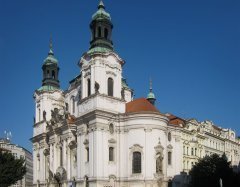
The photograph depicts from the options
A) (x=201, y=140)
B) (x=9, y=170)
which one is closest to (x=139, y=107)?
(x=9, y=170)

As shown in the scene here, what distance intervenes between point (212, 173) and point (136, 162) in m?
10.6

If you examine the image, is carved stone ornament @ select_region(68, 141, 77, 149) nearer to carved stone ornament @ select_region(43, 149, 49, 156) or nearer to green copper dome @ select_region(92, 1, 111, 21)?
carved stone ornament @ select_region(43, 149, 49, 156)

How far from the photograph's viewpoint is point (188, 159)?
7294 cm

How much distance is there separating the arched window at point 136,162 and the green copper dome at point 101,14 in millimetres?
20522

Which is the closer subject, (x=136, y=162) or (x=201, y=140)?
(x=136, y=162)

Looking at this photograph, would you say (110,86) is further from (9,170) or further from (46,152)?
(46,152)

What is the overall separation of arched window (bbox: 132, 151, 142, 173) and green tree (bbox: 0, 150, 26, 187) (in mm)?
17608

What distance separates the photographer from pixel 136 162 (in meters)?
57.1

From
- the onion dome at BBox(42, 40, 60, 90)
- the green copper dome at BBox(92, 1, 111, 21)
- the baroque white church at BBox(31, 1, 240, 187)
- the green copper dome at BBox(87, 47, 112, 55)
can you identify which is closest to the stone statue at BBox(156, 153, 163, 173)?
the baroque white church at BBox(31, 1, 240, 187)

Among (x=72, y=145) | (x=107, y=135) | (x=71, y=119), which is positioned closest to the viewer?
(x=107, y=135)

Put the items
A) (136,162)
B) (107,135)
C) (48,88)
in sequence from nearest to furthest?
(136,162), (107,135), (48,88)

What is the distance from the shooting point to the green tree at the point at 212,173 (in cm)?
5147

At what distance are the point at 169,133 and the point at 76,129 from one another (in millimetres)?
14408

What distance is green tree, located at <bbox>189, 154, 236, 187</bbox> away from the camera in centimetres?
5147
